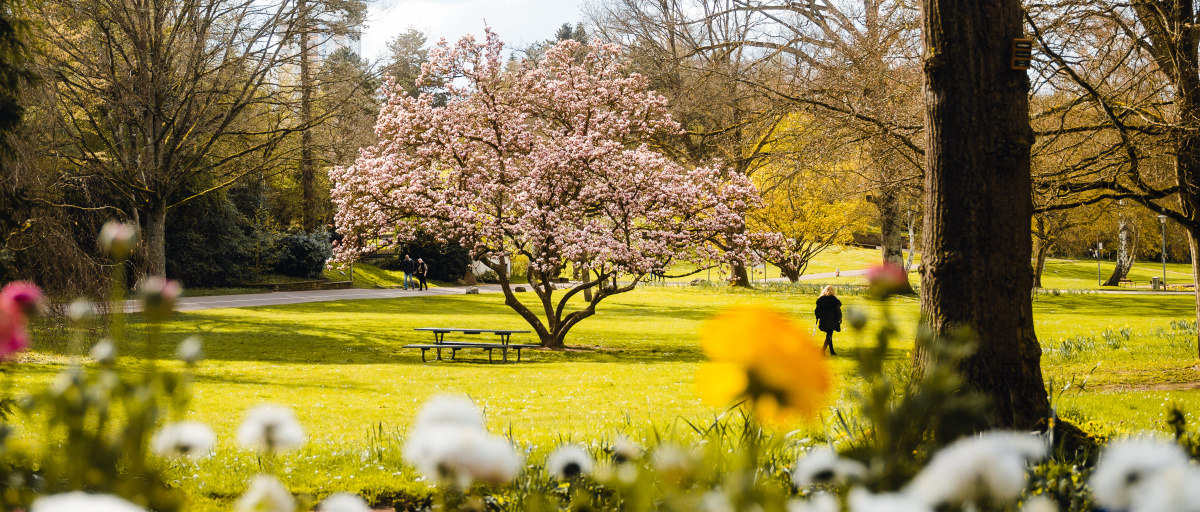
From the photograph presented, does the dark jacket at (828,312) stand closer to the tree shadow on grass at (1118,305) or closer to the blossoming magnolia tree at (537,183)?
the blossoming magnolia tree at (537,183)

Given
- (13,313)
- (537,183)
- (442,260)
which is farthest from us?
(442,260)

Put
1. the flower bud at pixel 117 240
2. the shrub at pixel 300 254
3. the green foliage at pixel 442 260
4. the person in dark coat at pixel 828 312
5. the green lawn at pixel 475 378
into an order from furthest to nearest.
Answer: the green foliage at pixel 442 260 → the shrub at pixel 300 254 → the person in dark coat at pixel 828 312 → the green lawn at pixel 475 378 → the flower bud at pixel 117 240

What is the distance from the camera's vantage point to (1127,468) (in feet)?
3.45

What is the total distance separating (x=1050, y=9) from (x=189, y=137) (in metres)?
20.3

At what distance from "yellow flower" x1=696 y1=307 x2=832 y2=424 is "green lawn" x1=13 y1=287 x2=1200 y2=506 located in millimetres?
118

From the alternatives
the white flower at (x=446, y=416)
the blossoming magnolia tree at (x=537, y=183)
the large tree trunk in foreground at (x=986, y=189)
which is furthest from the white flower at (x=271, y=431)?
the blossoming magnolia tree at (x=537, y=183)

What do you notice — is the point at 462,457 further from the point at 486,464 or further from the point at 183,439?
the point at 183,439

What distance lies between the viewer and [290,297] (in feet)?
93.1

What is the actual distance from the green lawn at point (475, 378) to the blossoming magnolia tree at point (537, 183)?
1985mm

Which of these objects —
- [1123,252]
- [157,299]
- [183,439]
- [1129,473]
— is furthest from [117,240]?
[1123,252]

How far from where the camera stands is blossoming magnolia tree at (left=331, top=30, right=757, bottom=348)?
52.8 ft

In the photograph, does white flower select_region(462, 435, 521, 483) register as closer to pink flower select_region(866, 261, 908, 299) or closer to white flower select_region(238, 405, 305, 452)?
white flower select_region(238, 405, 305, 452)

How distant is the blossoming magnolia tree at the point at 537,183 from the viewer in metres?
16.1

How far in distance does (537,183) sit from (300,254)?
20558mm
